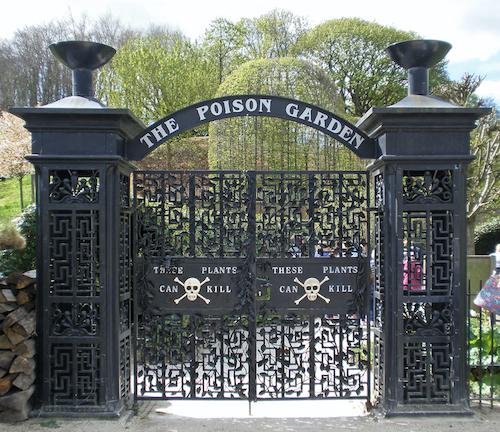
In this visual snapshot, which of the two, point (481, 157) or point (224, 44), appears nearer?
point (481, 157)

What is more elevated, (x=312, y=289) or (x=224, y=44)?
(x=224, y=44)

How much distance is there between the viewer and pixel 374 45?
3056 centimetres

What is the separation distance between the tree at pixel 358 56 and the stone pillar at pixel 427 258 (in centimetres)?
2625

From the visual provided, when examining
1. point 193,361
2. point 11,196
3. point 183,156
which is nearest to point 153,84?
point 183,156

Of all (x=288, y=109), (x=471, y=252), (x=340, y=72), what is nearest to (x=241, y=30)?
(x=340, y=72)

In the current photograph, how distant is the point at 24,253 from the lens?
839cm

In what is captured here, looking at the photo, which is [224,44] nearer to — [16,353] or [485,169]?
[485,169]

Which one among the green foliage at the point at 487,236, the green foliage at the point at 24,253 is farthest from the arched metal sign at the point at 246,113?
the green foliage at the point at 487,236

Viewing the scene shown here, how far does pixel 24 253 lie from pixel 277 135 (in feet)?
28.8

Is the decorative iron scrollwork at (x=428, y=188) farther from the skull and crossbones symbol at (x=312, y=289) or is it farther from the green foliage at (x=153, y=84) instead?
the green foliage at (x=153, y=84)

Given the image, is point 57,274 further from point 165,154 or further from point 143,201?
point 165,154

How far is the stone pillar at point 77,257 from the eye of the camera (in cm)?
521

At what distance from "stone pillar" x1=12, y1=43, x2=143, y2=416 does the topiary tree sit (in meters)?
9.97

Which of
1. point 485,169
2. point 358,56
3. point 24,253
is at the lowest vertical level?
point 24,253
